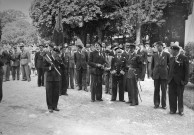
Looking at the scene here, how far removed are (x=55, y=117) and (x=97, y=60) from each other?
10.2 ft

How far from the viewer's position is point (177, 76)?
8055 mm

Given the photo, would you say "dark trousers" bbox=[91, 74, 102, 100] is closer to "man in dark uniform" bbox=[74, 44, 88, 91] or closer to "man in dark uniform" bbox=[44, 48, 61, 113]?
"man in dark uniform" bbox=[44, 48, 61, 113]

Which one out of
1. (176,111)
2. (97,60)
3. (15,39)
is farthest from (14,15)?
(176,111)

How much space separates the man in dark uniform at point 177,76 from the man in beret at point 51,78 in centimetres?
331

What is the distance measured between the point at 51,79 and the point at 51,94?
43 centimetres

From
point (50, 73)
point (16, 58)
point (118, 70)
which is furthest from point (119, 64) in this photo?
point (16, 58)

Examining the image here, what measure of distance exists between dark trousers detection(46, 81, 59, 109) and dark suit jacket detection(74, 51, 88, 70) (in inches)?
156

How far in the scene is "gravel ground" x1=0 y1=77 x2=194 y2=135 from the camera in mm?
6328

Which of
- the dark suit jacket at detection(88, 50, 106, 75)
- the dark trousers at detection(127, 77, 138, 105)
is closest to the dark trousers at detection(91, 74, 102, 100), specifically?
the dark suit jacket at detection(88, 50, 106, 75)

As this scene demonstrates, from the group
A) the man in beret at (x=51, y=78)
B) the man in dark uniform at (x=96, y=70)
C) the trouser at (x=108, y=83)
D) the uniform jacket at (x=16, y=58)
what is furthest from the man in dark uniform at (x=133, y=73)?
the uniform jacket at (x=16, y=58)

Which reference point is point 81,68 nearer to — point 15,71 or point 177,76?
point 15,71

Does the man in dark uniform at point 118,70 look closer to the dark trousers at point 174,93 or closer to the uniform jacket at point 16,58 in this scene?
the dark trousers at point 174,93

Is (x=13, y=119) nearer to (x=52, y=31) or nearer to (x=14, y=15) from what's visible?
(x=14, y=15)

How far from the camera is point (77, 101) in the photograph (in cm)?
976
